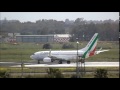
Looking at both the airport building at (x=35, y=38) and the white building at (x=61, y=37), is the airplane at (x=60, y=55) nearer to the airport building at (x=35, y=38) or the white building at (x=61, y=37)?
the airport building at (x=35, y=38)

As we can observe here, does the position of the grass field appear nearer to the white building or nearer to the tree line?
the tree line

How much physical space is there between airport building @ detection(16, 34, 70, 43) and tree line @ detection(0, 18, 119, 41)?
615 millimetres

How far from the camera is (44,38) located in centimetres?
4497

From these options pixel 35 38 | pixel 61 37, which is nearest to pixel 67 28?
pixel 61 37

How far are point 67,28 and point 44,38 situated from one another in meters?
4.57

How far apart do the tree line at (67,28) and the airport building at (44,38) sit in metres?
0.61

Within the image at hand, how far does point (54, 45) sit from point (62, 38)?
3.36 m

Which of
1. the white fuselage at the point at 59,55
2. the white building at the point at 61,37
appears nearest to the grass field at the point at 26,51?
the white fuselage at the point at 59,55

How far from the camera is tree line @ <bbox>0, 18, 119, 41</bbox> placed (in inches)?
1583

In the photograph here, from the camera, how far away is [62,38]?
4722cm

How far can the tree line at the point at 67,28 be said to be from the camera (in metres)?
40.2

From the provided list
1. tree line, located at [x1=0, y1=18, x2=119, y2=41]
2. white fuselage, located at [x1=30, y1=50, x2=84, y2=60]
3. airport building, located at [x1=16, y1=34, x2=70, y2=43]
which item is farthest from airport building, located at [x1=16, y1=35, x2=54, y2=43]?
white fuselage, located at [x1=30, y1=50, x2=84, y2=60]
